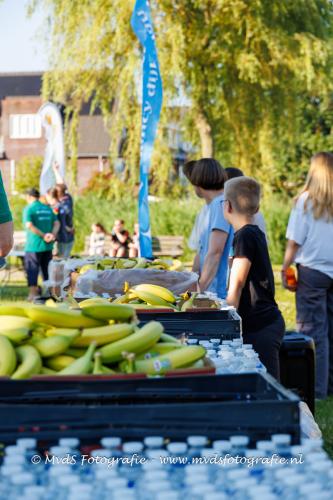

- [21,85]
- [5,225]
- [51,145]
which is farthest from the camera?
[21,85]

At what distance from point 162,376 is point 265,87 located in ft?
59.9

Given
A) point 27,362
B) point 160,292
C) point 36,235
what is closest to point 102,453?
point 27,362

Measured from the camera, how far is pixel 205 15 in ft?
65.6

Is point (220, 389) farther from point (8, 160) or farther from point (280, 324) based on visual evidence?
point (8, 160)

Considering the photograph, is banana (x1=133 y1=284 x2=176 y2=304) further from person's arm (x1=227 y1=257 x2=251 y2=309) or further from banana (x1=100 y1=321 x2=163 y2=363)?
banana (x1=100 y1=321 x2=163 y2=363)

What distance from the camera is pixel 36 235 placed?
14875 mm

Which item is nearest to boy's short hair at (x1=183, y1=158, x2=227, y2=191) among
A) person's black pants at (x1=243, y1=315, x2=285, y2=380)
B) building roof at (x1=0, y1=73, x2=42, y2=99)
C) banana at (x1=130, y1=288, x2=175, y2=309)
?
person's black pants at (x1=243, y1=315, x2=285, y2=380)

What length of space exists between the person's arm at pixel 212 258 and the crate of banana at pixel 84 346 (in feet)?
10.6

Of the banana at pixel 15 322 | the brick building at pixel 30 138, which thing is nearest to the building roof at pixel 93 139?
the brick building at pixel 30 138

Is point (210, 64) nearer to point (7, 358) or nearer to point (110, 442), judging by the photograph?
point (7, 358)

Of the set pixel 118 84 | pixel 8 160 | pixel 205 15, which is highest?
pixel 205 15

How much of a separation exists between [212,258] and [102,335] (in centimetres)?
343

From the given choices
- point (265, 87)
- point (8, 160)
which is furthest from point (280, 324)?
point (8, 160)

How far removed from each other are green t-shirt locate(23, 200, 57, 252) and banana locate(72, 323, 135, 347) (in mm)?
12414
